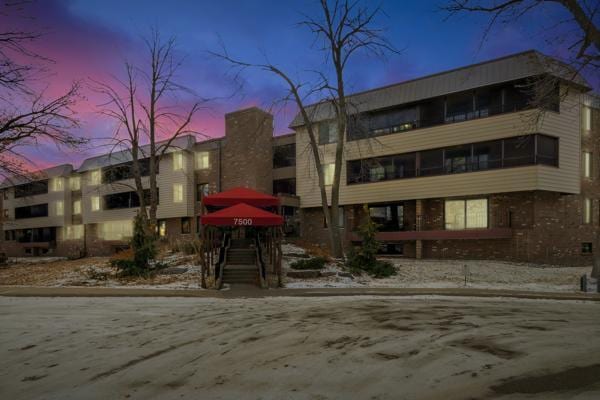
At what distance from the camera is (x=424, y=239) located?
24.9 metres

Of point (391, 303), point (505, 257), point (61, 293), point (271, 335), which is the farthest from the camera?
point (505, 257)

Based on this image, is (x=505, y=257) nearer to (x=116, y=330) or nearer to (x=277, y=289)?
(x=277, y=289)

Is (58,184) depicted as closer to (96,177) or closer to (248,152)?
(96,177)

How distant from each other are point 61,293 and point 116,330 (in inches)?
256

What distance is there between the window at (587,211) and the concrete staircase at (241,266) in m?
20.9

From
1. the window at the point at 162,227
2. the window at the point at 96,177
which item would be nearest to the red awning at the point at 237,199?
the window at the point at 162,227

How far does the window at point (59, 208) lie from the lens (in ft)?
154

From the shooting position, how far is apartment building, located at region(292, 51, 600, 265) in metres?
21.8

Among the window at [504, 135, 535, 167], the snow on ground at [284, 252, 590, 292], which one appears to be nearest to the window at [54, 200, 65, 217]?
the snow on ground at [284, 252, 590, 292]

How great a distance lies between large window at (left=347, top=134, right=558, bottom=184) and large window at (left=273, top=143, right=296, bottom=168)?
5362 millimetres

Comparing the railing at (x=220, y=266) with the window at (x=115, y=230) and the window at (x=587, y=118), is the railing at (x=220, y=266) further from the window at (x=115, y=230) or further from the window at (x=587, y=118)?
the window at (x=115, y=230)

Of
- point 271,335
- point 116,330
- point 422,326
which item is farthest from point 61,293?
point 422,326

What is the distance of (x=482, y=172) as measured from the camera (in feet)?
74.5

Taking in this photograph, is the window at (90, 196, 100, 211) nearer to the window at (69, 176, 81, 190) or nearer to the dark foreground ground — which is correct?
the window at (69, 176, 81, 190)
